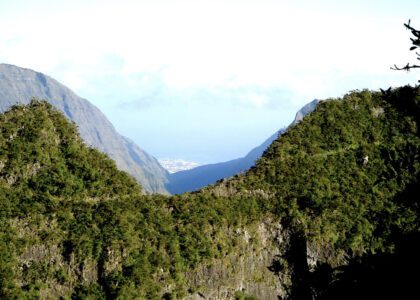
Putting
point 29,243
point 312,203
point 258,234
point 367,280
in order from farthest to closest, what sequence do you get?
point 312,203
point 258,234
point 29,243
point 367,280

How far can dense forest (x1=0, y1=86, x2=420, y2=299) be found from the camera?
33281 millimetres

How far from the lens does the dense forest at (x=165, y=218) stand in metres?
33.3

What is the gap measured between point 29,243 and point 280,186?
65.1 ft

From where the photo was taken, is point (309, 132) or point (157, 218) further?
point (309, 132)

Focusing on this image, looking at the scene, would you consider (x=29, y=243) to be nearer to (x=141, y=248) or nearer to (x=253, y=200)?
(x=141, y=248)

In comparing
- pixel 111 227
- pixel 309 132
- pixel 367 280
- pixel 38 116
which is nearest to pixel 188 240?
pixel 111 227

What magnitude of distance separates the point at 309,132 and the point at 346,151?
3.88 metres

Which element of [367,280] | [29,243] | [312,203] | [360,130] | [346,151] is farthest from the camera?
[360,130]

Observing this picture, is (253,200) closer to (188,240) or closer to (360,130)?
(188,240)

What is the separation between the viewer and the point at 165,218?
37.8 m

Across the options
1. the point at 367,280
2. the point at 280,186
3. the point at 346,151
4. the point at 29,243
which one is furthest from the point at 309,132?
the point at 367,280

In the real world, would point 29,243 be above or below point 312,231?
above

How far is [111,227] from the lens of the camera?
116 feet

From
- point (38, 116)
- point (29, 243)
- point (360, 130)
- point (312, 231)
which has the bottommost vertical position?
point (312, 231)
